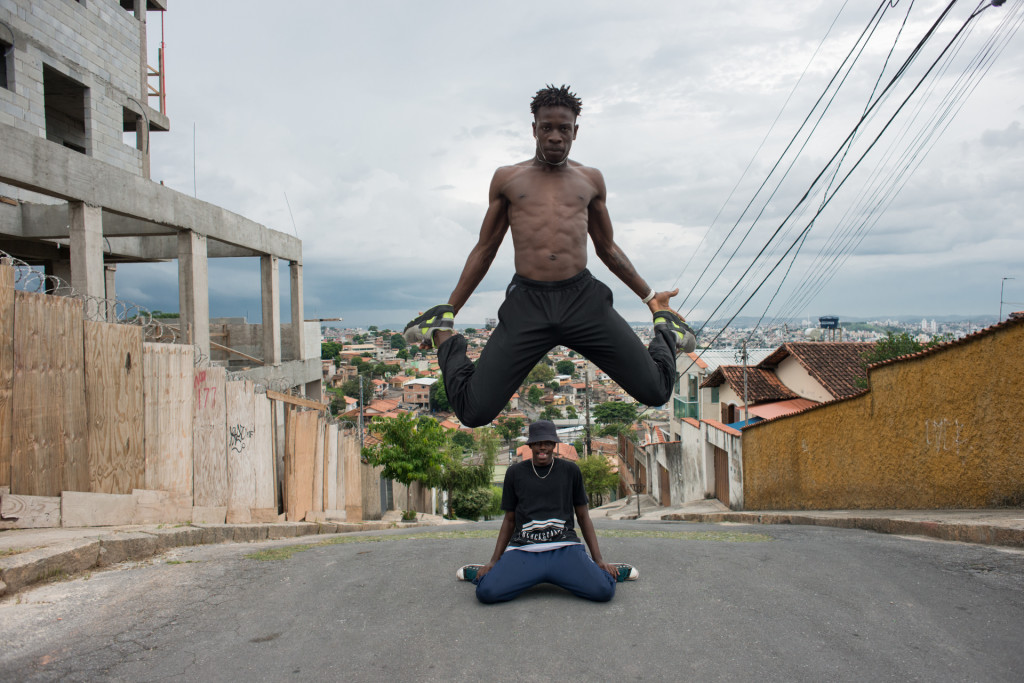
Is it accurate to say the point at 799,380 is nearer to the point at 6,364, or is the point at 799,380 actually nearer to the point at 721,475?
the point at 721,475

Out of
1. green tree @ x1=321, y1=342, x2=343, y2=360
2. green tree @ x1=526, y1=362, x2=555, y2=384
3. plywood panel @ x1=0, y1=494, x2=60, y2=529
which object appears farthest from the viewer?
green tree @ x1=321, y1=342, x2=343, y2=360

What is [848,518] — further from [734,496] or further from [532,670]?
[734,496]

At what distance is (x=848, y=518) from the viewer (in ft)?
28.0

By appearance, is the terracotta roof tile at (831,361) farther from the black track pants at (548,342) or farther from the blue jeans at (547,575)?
the black track pants at (548,342)

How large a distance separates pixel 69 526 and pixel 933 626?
690 cm

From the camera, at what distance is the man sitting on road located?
14.0ft

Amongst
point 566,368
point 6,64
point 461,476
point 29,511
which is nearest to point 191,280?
point 6,64

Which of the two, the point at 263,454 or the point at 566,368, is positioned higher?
the point at 566,368

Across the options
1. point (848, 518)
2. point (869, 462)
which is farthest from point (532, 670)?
point (869, 462)

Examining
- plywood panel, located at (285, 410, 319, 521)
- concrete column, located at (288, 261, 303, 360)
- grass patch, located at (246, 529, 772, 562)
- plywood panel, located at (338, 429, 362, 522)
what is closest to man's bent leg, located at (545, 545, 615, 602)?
grass patch, located at (246, 529, 772, 562)

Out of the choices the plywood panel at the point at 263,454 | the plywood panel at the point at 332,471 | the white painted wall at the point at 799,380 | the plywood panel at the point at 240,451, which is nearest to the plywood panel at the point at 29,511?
the plywood panel at the point at 240,451

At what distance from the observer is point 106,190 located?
1155cm

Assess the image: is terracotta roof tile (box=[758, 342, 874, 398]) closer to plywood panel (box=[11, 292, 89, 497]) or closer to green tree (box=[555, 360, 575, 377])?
plywood panel (box=[11, 292, 89, 497])

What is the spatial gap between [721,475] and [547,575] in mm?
15933
